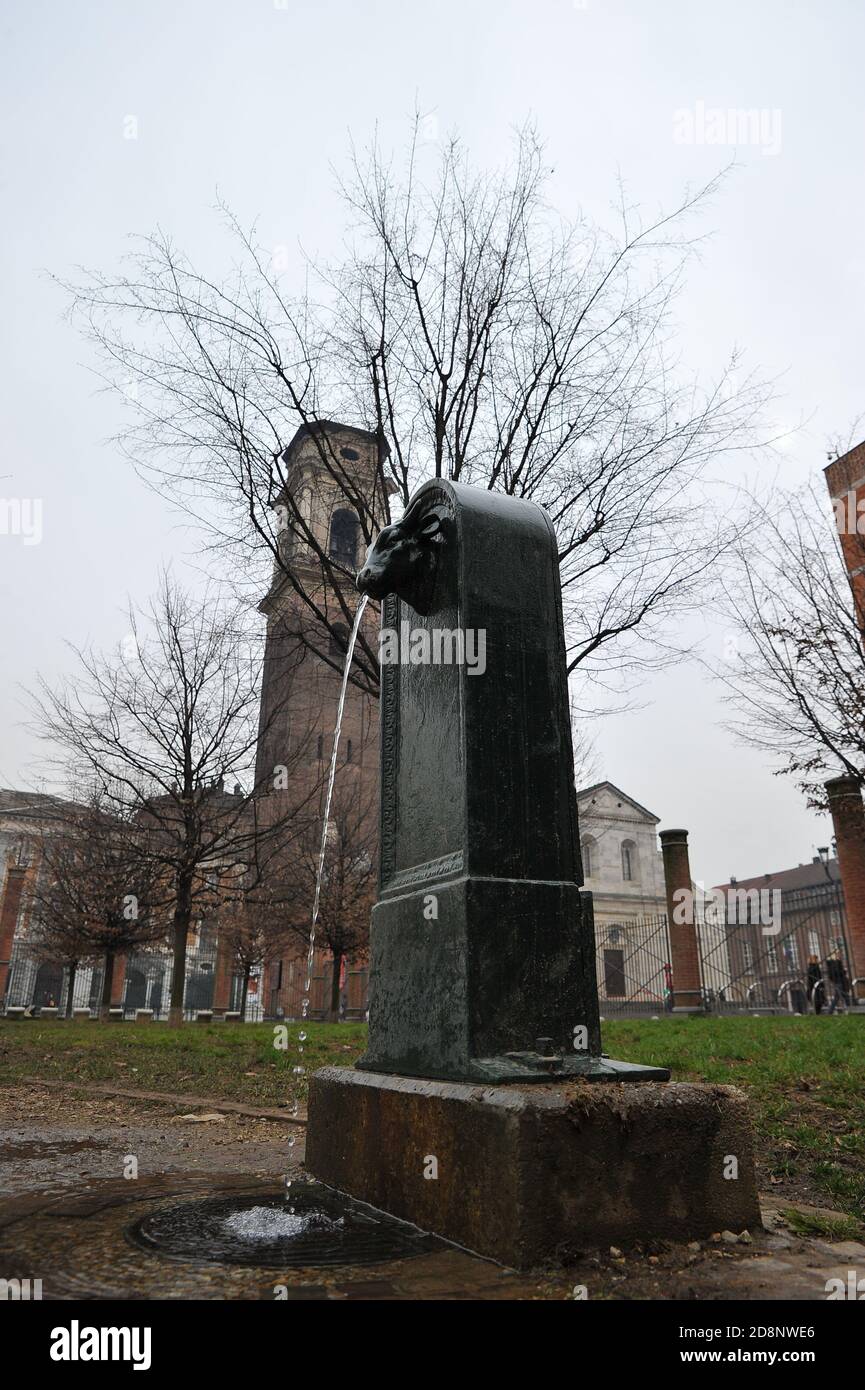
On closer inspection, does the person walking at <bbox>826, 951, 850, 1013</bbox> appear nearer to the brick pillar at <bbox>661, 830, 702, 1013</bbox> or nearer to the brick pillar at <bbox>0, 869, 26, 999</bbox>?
the brick pillar at <bbox>661, 830, 702, 1013</bbox>

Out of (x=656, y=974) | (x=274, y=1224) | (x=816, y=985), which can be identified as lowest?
(x=274, y=1224)

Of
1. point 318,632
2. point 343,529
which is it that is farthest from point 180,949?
point 318,632

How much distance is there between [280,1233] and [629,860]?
51.1m

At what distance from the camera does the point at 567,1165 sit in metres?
2.29

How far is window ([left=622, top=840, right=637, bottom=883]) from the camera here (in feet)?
167

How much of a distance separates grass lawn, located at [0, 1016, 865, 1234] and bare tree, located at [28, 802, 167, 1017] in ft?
16.0

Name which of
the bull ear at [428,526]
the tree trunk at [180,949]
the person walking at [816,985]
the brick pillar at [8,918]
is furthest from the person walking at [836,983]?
the brick pillar at [8,918]

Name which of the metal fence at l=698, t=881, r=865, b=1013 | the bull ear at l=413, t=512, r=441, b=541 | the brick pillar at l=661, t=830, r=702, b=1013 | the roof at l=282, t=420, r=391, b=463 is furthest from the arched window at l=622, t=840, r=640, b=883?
the bull ear at l=413, t=512, r=441, b=541

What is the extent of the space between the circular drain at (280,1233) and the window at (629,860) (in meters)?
49.9

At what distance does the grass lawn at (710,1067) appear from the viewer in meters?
4.20

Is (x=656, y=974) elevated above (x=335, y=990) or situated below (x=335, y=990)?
above

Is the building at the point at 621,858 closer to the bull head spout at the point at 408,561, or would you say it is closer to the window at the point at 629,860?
the window at the point at 629,860

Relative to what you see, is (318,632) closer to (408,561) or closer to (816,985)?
(408,561)

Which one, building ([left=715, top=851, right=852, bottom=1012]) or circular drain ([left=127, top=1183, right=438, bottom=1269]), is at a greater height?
building ([left=715, top=851, right=852, bottom=1012])
